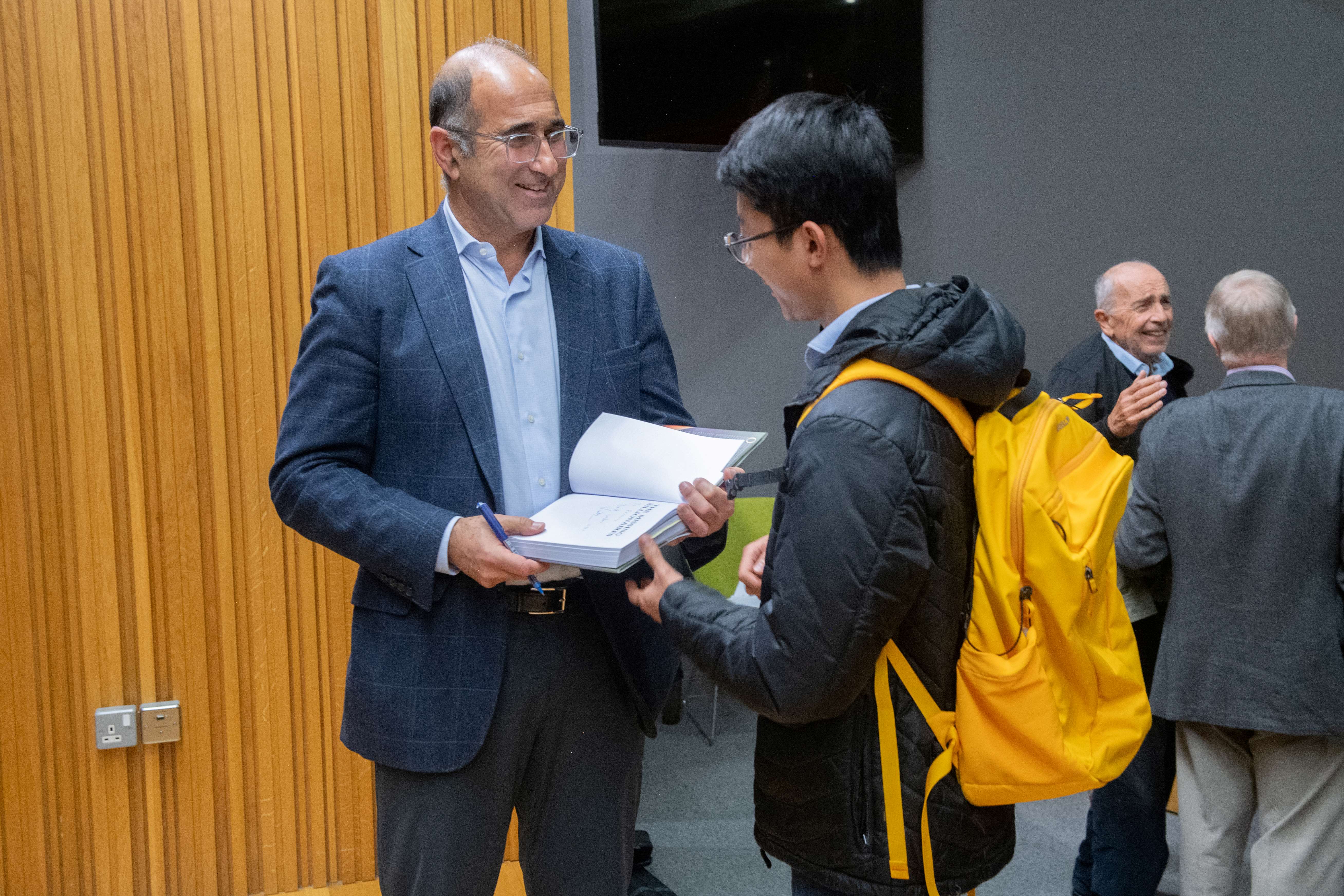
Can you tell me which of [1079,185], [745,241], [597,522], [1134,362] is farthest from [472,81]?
[1079,185]

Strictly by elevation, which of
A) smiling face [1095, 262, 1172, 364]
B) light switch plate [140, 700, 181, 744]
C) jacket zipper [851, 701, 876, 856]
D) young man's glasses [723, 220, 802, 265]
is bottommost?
light switch plate [140, 700, 181, 744]

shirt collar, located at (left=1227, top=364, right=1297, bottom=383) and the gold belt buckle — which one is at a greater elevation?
shirt collar, located at (left=1227, top=364, right=1297, bottom=383)

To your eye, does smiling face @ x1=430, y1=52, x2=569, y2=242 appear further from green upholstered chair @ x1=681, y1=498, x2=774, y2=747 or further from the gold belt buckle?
green upholstered chair @ x1=681, y1=498, x2=774, y2=747

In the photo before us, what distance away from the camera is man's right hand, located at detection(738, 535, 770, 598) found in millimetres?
1381

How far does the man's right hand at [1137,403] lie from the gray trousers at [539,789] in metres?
2.10

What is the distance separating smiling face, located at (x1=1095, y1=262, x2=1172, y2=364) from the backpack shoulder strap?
2714 millimetres

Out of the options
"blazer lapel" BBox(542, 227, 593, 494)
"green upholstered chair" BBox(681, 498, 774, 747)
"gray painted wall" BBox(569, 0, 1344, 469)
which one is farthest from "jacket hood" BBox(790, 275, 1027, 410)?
"gray painted wall" BBox(569, 0, 1344, 469)

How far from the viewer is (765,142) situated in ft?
4.13

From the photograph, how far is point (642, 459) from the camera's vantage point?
4.97 feet

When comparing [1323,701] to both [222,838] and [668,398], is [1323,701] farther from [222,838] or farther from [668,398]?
[222,838]

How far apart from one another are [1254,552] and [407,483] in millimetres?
1899

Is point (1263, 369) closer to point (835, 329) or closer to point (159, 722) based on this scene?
point (835, 329)

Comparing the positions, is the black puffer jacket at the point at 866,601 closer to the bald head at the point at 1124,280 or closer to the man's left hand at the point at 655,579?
the man's left hand at the point at 655,579

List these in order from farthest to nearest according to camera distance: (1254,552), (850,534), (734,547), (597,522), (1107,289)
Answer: (734,547), (1107,289), (1254,552), (597,522), (850,534)
